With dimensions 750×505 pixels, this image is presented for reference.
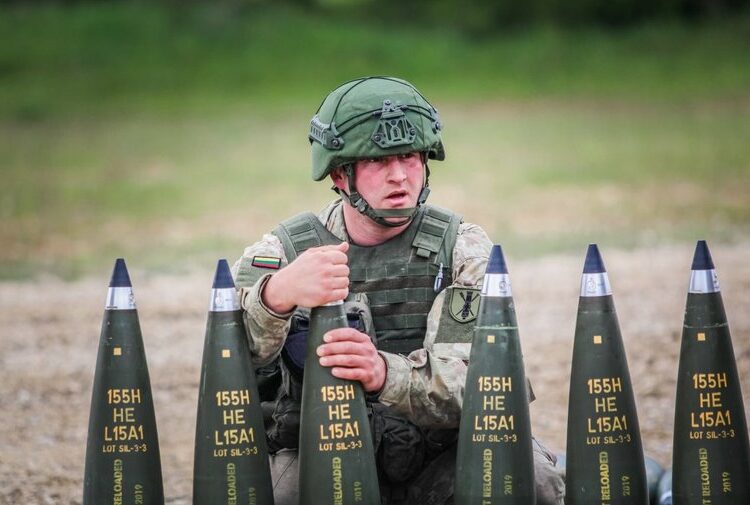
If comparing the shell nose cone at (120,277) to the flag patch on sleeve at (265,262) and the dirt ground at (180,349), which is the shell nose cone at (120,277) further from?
the dirt ground at (180,349)

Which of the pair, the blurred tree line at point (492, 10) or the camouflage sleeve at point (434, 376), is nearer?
the camouflage sleeve at point (434, 376)

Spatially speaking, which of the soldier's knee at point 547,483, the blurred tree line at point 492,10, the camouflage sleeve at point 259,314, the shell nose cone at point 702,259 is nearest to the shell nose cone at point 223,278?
the camouflage sleeve at point 259,314

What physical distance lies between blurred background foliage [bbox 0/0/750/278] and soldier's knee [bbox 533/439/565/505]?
29.6 feet

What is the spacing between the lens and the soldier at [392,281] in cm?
482

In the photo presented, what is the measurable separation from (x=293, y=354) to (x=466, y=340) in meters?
0.63

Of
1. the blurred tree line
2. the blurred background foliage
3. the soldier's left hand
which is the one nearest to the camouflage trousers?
the soldier's left hand

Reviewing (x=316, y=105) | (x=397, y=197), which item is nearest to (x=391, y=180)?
(x=397, y=197)

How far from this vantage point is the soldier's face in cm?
504

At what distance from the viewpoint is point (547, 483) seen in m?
5.00

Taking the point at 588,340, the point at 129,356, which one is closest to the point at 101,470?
the point at 129,356

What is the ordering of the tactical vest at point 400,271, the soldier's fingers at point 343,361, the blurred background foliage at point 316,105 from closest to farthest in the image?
the soldier's fingers at point 343,361 < the tactical vest at point 400,271 < the blurred background foliage at point 316,105

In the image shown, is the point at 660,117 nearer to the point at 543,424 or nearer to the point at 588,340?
the point at 543,424

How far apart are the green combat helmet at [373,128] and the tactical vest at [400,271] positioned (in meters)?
0.12

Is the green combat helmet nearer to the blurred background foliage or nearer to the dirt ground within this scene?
the dirt ground
